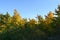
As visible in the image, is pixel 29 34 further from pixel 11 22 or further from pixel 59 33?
pixel 11 22

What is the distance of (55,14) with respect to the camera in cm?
3122

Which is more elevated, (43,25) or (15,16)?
(15,16)

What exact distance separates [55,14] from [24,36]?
9687mm

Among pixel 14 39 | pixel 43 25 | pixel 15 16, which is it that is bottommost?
pixel 14 39

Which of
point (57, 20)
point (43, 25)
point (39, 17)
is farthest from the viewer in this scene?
point (39, 17)

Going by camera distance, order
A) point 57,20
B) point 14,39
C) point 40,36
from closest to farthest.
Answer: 1. point 14,39
2. point 40,36
3. point 57,20

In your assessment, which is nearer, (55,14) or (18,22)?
(55,14)

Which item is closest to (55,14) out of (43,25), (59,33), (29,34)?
(43,25)

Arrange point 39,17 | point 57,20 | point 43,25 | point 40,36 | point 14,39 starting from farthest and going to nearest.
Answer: point 39,17 → point 43,25 → point 57,20 → point 40,36 → point 14,39

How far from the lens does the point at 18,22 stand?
37.7 m

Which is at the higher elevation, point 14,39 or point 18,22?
point 18,22

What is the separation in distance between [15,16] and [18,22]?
1778mm

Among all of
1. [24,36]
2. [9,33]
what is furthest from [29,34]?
[9,33]

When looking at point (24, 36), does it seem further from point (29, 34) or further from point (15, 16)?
point (15, 16)
